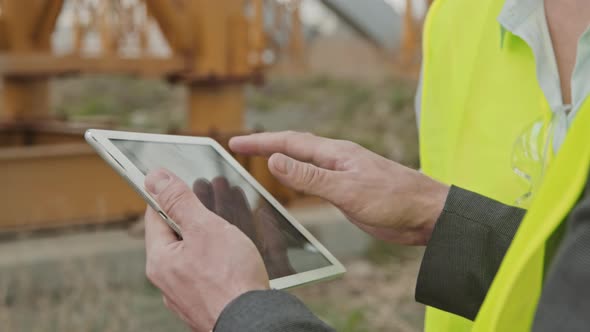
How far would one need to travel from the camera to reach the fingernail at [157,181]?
3.84 ft

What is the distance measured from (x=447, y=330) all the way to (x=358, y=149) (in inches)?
18.0

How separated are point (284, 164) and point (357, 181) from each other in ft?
0.45

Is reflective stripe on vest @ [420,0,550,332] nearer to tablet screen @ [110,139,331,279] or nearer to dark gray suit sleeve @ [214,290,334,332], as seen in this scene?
tablet screen @ [110,139,331,279]

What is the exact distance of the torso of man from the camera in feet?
4.49

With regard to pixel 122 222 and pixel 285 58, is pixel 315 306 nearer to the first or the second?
pixel 122 222

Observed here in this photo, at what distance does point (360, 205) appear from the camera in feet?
4.26

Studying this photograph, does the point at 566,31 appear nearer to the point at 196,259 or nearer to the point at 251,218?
the point at 251,218

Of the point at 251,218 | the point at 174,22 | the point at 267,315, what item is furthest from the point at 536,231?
the point at 174,22

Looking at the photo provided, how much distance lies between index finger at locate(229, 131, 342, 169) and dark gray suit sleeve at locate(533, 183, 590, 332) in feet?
2.09

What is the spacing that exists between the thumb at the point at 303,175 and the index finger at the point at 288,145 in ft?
0.28

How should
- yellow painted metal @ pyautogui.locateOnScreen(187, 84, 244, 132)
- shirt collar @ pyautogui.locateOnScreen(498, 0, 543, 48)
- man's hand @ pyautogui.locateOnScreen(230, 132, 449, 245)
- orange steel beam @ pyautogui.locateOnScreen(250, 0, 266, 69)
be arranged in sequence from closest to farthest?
man's hand @ pyautogui.locateOnScreen(230, 132, 449, 245)
shirt collar @ pyautogui.locateOnScreen(498, 0, 543, 48)
yellow painted metal @ pyautogui.locateOnScreen(187, 84, 244, 132)
orange steel beam @ pyautogui.locateOnScreen(250, 0, 266, 69)

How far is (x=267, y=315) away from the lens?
962 mm

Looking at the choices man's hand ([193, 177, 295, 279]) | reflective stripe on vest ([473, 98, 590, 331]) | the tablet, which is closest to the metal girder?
the tablet

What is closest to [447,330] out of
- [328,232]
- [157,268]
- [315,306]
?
[157,268]
